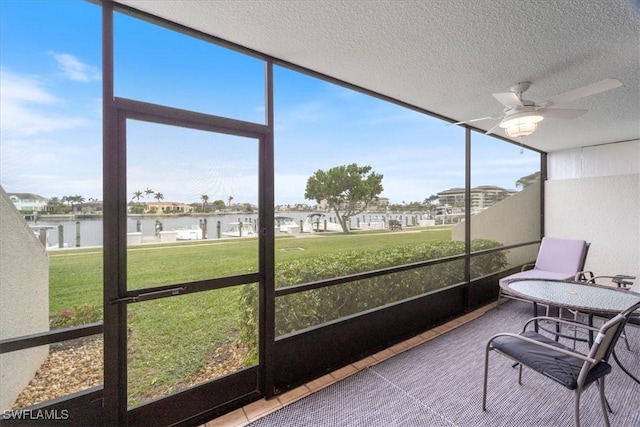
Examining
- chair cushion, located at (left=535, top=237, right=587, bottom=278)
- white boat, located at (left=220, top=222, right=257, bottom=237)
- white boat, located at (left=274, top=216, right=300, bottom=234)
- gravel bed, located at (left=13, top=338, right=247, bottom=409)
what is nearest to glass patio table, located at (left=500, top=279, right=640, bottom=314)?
chair cushion, located at (left=535, top=237, right=587, bottom=278)

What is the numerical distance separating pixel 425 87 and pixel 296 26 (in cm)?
145

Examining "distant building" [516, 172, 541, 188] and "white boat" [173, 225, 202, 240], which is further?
"distant building" [516, 172, 541, 188]

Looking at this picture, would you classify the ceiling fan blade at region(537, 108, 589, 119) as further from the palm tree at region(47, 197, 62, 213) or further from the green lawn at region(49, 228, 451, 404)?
the palm tree at region(47, 197, 62, 213)

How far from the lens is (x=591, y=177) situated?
4.76m

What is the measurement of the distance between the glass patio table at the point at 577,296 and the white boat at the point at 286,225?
2.09 metres

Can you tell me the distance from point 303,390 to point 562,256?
13.0 feet

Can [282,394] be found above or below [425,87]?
below

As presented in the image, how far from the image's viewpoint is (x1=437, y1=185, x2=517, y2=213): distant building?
3896 mm

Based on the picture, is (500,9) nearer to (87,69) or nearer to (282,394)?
(87,69)

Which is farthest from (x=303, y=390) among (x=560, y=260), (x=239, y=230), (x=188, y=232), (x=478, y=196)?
(x=560, y=260)

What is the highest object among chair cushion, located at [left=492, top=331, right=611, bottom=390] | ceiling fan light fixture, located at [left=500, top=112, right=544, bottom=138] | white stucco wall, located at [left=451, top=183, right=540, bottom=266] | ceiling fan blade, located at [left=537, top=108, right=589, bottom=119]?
ceiling fan blade, located at [left=537, top=108, right=589, bottom=119]

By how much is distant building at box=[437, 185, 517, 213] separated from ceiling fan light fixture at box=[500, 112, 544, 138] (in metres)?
1.46

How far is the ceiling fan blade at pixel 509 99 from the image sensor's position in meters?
2.14

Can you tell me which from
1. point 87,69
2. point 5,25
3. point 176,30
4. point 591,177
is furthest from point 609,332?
point 591,177
